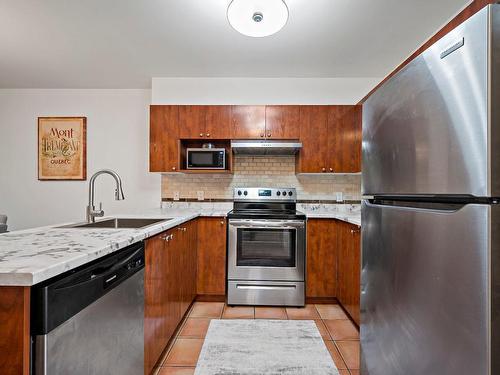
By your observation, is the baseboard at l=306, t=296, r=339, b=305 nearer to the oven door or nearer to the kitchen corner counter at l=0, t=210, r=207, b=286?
the oven door

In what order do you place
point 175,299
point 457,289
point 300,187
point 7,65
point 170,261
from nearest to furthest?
1. point 457,289
2. point 170,261
3. point 175,299
4. point 7,65
5. point 300,187

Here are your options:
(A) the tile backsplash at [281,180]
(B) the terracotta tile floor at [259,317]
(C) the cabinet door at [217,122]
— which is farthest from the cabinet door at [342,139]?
(B) the terracotta tile floor at [259,317]

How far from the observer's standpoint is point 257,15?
6.19 ft

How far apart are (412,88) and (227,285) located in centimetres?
248

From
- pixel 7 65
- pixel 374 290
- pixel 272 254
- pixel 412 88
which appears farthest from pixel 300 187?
pixel 7 65

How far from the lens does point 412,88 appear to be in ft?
3.33

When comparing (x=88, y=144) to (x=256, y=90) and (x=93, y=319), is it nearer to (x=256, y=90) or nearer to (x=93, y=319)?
(x=256, y=90)

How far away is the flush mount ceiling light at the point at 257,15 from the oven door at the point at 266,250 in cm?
171

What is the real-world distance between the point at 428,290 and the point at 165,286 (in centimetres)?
151

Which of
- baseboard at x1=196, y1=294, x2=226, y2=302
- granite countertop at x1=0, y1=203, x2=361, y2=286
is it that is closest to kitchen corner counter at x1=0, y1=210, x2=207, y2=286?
granite countertop at x1=0, y1=203, x2=361, y2=286

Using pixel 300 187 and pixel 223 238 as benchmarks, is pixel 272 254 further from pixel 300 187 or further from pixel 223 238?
pixel 300 187

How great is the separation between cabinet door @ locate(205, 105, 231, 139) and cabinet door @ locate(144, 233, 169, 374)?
1.77 m

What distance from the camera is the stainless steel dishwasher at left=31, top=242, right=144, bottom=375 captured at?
0.78 m

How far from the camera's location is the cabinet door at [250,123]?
129 inches
